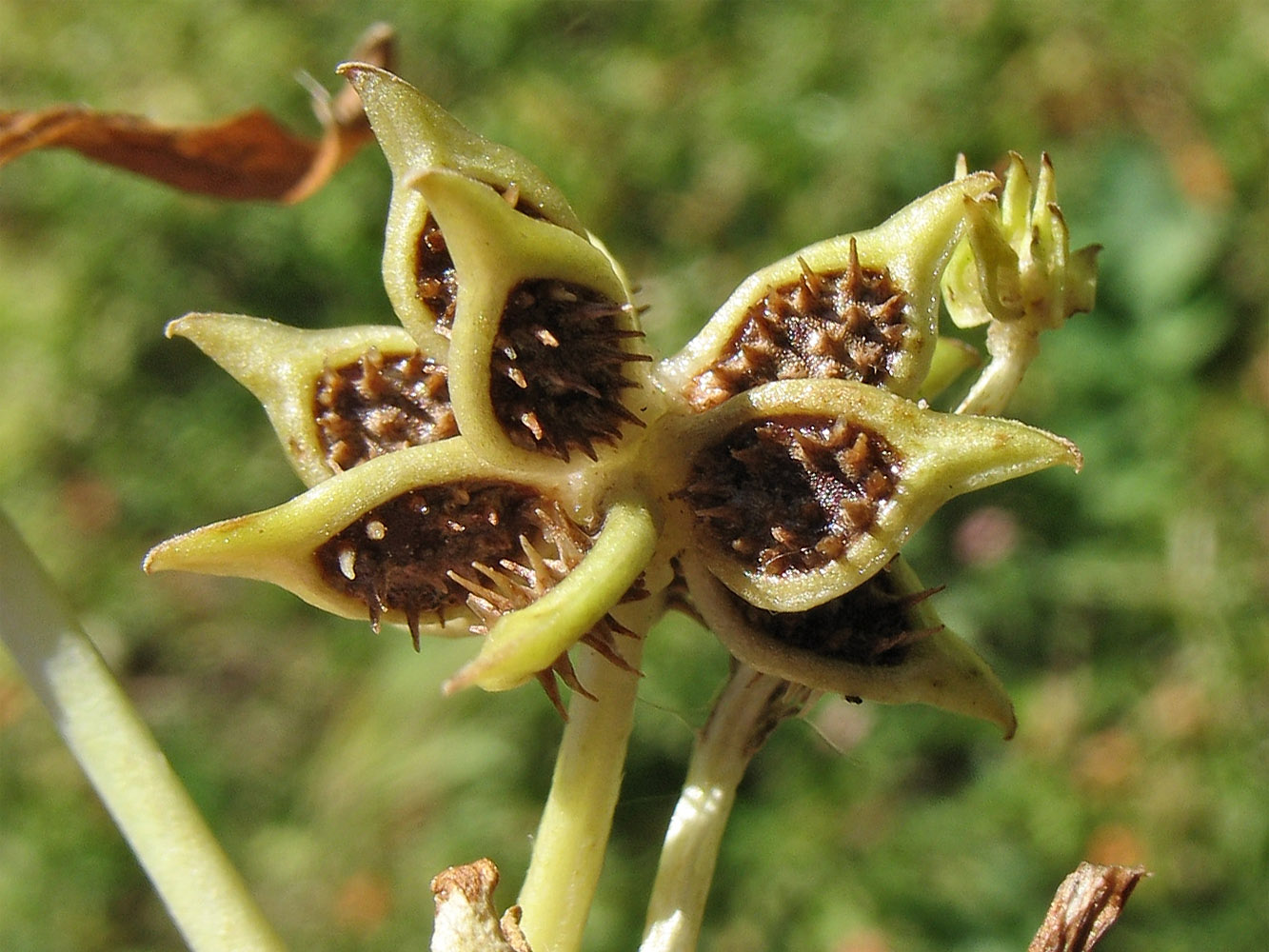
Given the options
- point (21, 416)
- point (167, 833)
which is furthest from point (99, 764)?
point (21, 416)

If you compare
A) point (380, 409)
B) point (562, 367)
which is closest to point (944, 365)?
point (562, 367)

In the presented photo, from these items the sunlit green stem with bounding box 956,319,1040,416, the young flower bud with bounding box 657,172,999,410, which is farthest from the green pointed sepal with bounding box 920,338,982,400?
the young flower bud with bounding box 657,172,999,410

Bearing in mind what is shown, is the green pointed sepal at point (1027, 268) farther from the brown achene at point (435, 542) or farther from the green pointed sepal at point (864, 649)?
the brown achene at point (435, 542)

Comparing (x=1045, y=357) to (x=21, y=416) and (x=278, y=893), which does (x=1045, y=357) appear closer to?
(x=278, y=893)

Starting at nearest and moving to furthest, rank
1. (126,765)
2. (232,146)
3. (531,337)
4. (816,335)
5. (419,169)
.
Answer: (419,169)
(531,337)
(816,335)
(126,765)
(232,146)

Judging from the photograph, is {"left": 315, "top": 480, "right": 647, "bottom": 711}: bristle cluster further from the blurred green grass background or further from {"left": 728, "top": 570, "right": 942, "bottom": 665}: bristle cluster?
the blurred green grass background

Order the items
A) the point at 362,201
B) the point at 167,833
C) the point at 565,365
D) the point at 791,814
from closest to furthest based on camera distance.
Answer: the point at 565,365 < the point at 167,833 < the point at 791,814 < the point at 362,201

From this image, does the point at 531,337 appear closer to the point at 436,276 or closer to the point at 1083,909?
the point at 436,276
